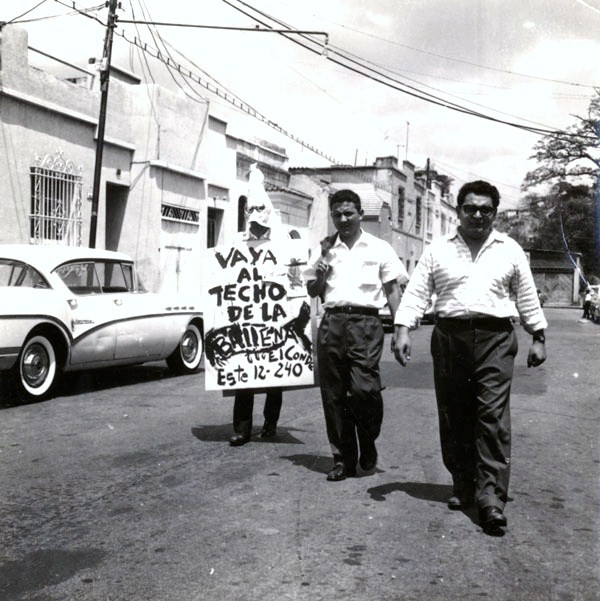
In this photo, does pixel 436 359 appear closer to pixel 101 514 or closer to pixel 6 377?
pixel 101 514

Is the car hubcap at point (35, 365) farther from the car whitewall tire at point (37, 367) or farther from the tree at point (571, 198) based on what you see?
the tree at point (571, 198)

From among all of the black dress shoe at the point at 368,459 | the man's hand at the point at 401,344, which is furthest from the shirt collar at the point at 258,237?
the man's hand at the point at 401,344

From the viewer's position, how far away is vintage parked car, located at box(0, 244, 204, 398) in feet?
28.8

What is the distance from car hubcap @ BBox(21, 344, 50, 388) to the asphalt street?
87 cm

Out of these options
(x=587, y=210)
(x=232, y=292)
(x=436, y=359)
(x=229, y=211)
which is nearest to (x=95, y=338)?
(x=232, y=292)

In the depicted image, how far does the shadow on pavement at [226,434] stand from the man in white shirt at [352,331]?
1299 millimetres

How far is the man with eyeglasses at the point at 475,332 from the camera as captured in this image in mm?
4496

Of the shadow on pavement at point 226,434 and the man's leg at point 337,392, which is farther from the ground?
the man's leg at point 337,392

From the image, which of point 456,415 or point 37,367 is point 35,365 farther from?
point 456,415

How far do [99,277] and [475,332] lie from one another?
6531 mm

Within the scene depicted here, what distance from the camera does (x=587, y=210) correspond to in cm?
6144

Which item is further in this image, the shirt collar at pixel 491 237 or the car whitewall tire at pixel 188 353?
the car whitewall tire at pixel 188 353

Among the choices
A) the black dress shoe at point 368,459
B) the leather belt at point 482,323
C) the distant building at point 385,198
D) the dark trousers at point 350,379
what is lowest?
the black dress shoe at point 368,459

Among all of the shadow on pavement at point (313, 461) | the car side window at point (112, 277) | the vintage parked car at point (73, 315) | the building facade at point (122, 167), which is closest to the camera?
the shadow on pavement at point (313, 461)
